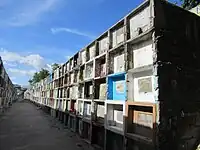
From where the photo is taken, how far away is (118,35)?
17.3 feet

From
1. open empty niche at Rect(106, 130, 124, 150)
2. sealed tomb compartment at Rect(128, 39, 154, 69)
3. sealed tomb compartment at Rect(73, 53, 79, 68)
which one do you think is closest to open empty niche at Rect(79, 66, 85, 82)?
sealed tomb compartment at Rect(73, 53, 79, 68)

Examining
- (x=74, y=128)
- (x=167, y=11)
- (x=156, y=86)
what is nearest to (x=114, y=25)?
(x=167, y=11)

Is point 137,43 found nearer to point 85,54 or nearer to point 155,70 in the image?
point 155,70

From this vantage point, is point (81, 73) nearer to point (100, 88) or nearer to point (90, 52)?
point (90, 52)

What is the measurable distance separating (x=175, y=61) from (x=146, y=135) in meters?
1.50

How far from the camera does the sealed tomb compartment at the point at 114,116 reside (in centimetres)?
491

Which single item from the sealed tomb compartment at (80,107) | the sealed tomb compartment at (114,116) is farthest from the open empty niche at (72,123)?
the sealed tomb compartment at (114,116)

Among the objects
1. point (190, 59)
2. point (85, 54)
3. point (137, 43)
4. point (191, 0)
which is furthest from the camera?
point (191, 0)

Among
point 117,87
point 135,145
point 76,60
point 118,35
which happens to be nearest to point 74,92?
point 76,60

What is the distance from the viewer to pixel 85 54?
7891 millimetres

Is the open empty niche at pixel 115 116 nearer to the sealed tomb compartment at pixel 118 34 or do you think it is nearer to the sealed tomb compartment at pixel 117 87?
the sealed tomb compartment at pixel 117 87

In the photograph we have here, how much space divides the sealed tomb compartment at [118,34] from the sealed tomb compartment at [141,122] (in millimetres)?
1702

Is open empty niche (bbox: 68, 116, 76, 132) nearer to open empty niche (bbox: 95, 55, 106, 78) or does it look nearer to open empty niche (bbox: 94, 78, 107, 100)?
open empty niche (bbox: 94, 78, 107, 100)

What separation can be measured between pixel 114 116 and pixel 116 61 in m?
1.41
